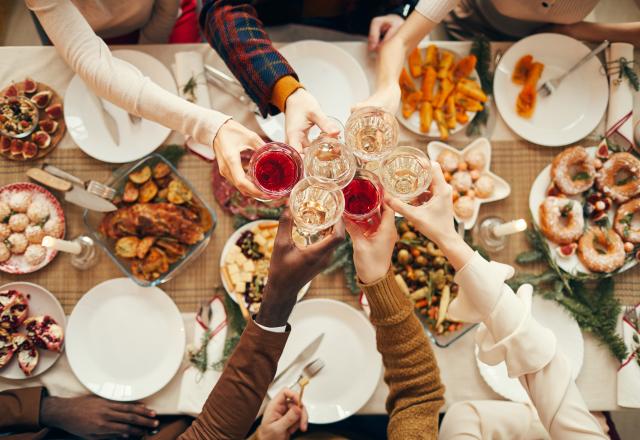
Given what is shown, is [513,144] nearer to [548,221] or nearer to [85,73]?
[548,221]

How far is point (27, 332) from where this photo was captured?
5.28 ft

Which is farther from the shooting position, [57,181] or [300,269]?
[57,181]

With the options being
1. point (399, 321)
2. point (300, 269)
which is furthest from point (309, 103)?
point (399, 321)

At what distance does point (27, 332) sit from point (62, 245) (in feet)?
1.29

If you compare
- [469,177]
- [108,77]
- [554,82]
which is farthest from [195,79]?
[554,82]

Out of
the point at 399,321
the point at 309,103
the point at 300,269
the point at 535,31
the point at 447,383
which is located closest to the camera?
the point at 300,269

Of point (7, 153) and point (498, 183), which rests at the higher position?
point (498, 183)

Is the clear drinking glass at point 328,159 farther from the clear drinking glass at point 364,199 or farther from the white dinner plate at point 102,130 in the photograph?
the white dinner plate at point 102,130

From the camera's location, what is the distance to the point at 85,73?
1.51 meters

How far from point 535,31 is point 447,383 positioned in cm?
154

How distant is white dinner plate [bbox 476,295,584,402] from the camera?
1612 mm

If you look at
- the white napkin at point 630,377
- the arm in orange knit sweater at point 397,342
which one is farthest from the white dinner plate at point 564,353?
the arm in orange knit sweater at point 397,342

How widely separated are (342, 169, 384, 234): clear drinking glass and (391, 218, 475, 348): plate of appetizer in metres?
0.40

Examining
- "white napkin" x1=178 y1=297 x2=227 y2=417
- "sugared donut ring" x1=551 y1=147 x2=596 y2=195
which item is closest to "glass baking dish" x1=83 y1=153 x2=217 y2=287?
"white napkin" x1=178 y1=297 x2=227 y2=417
